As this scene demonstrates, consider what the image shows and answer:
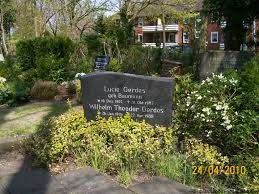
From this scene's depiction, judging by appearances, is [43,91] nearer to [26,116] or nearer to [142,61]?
[26,116]

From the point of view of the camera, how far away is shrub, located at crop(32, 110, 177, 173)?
15.4ft

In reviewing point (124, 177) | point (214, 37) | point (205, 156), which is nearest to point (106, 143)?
point (124, 177)

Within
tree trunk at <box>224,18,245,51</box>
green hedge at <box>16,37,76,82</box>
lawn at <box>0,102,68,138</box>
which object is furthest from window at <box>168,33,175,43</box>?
lawn at <box>0,102,68,138</box>

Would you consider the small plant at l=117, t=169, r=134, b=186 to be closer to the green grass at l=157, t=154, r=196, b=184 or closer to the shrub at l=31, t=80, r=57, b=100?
the green grass at l=157, t=154, r=196, b=184

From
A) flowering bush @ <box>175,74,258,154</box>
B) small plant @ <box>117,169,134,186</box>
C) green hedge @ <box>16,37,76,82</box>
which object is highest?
green hedge @ <box>16,37,76,82</box>

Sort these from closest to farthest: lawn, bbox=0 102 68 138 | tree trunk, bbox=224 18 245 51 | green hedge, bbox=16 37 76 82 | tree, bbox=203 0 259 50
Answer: lawn, bbox=0 102 68 138 → tree, bbox=203 0 259 50 → tree trunk, bbox=224 18 245 51 → green hedge, bbox=16 37 76 82

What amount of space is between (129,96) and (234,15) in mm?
7656

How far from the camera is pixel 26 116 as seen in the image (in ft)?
27.6

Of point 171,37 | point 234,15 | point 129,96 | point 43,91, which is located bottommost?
point 43,91

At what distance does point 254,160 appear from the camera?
13.4 feet

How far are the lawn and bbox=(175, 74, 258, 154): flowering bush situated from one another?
313cm

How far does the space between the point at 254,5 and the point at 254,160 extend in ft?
26.6

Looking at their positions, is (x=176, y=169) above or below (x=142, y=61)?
below

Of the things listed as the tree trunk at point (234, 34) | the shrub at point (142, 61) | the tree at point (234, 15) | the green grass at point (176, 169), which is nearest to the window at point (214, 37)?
the shrub at point (142, 61)
